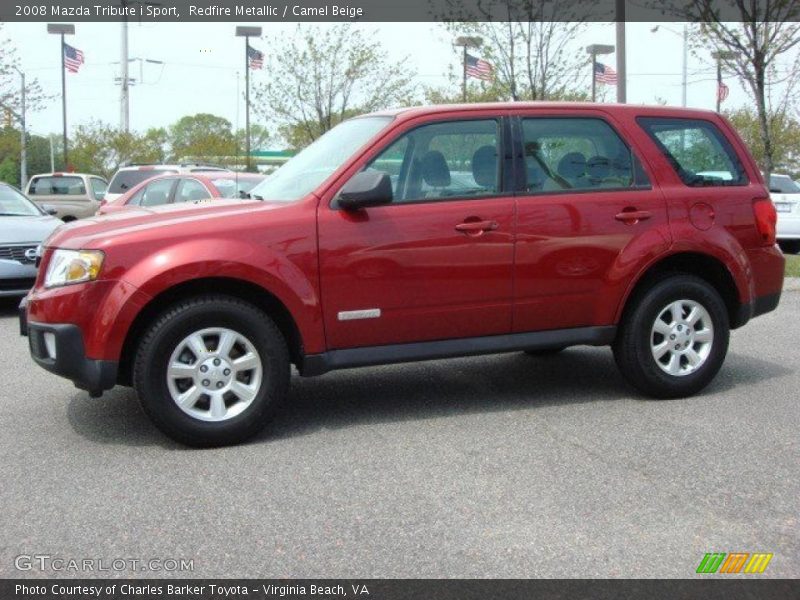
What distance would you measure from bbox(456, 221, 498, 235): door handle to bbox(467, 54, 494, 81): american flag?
40.4ft

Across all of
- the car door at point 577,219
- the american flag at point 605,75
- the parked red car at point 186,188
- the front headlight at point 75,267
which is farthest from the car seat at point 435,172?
the american flag at point 605,75

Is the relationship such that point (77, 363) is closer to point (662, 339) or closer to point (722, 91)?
point (662, 339)

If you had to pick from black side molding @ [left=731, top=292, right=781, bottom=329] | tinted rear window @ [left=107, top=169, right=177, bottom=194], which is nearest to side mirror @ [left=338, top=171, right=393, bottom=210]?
black side molding @ [left=731, top=292, right=781, bottom=329]

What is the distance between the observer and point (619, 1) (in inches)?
579

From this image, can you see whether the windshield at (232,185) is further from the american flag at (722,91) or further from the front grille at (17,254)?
the american flag at (722,91)

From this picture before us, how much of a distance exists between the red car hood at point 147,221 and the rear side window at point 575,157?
1587 mm

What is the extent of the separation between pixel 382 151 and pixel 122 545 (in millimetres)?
2693

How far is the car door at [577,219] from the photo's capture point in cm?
569

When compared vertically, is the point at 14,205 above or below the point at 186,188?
below

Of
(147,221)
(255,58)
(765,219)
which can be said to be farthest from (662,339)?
(255,58)

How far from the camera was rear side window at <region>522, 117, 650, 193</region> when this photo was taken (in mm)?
5809

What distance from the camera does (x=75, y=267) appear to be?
4973mm

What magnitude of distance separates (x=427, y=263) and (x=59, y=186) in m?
20.5

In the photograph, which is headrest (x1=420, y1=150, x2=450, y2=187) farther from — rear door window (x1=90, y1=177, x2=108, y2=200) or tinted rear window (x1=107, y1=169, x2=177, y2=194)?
rear door window (x1=90, y1=177, x2=108, y2=200)
